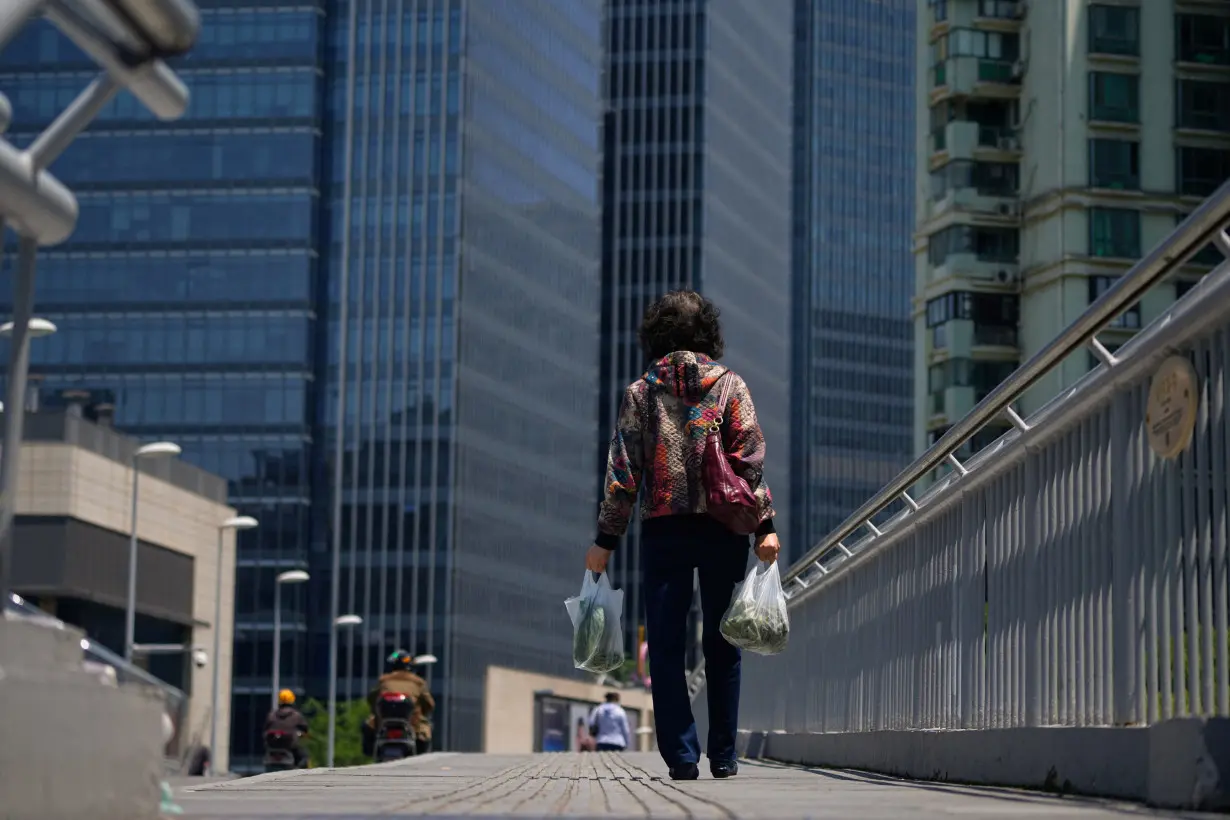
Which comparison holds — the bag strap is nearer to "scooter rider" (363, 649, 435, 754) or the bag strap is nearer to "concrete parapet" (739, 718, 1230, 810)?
"concrete parapet" (739, 718, 1230, 810)

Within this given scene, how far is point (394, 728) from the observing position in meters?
26.7

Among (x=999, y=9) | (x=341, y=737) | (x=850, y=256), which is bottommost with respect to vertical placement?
(x=341, y=737)

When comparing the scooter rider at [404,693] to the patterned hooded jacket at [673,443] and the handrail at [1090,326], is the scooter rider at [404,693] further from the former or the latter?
the patterned hooded jacket at [673,443]

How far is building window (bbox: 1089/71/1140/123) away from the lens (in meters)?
71.1

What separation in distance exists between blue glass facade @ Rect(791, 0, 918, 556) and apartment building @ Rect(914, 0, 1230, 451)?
3782 inches

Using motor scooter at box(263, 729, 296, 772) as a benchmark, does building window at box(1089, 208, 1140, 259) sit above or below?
above

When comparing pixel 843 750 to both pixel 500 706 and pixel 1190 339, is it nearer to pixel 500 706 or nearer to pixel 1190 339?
pixel 1190 339

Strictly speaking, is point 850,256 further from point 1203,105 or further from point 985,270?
point 1203,105

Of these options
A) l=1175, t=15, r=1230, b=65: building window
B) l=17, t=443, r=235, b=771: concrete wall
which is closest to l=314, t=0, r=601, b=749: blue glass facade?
l=17, t=443, r=235, b=771: concrete wall

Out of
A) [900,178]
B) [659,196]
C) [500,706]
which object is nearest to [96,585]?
[500,706]

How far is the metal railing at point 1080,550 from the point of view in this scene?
7219 mm

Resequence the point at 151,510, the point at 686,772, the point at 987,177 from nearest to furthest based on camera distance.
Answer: the point at 686,772
the point at 151,510
the point at 987,177

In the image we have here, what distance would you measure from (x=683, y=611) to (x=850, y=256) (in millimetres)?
174535

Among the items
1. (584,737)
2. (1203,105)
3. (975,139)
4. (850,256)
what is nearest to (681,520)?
(1203,105)
